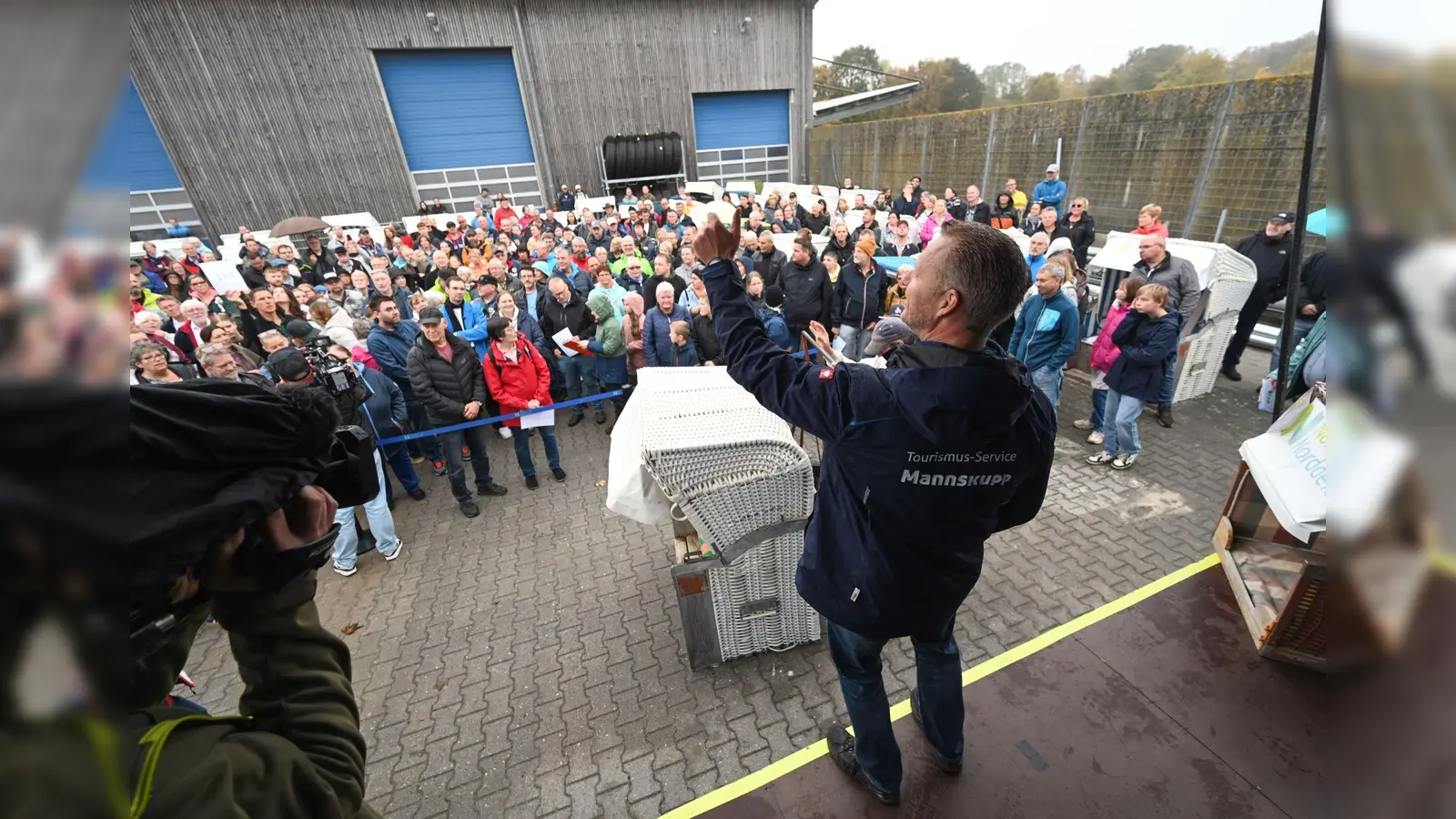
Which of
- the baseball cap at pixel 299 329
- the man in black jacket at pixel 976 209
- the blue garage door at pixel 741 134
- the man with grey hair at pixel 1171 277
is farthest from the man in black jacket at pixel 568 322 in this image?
the blue garage door at pixel 741 134

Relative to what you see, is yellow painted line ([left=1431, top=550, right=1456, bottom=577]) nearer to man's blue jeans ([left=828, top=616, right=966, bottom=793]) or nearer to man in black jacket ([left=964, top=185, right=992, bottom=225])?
man's blue jeans ([left=828, top=616, right=966, bottom=793])

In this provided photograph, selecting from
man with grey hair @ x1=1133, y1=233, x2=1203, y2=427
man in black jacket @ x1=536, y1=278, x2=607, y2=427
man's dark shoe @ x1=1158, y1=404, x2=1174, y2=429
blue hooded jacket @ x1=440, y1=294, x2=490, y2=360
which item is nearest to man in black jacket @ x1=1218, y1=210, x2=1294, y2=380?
man with grey hair @ x1=1133, y1=233, x2=1203, y2=427

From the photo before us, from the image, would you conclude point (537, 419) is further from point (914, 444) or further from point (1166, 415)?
point (1166, 415)

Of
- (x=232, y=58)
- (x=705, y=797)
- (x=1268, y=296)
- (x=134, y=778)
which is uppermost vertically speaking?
(x=232, y=58)

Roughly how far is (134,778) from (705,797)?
2262 millimetres

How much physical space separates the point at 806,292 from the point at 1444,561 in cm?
680

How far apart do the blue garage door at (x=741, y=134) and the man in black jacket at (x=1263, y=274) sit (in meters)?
19.8

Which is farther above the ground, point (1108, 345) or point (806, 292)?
point (806, 292)

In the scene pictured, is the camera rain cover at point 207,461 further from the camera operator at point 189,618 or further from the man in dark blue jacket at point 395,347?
the man in dark blue jacket at point 395,347

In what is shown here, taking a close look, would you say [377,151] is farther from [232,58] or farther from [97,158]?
[97,158]

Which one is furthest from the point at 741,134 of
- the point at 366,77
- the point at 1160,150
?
the point at 1160,150

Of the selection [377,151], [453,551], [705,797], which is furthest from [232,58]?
[705,797]

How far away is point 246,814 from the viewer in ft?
3.55

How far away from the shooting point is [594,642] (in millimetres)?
3930
